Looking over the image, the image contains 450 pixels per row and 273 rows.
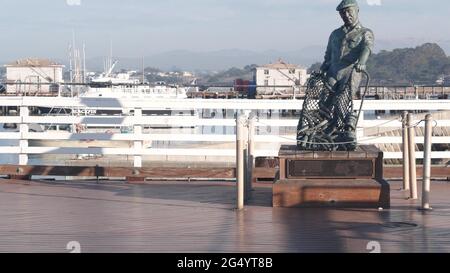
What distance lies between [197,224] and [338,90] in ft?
8.39

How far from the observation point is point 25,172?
11.9 m

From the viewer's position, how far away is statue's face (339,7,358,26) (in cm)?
917

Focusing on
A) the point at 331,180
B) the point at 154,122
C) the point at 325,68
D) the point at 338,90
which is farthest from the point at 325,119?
the point at 154,122

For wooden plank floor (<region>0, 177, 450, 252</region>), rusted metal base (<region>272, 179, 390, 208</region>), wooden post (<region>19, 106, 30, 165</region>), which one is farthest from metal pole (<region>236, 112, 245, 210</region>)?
wooden post (<region>19, 106, 30, 165</region>)

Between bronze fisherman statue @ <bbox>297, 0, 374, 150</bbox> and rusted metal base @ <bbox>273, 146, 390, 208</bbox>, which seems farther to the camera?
bronze fisherman statue @ <bbox>297, 0, 374, 150</bbox>

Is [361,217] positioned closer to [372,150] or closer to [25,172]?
[372,150]

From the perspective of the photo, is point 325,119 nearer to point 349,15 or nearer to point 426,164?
point 349,15

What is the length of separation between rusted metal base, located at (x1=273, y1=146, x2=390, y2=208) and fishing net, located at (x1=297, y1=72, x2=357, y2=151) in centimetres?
21

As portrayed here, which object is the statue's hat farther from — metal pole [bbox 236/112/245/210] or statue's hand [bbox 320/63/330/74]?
metal pole [bbox 236/112/245/210]

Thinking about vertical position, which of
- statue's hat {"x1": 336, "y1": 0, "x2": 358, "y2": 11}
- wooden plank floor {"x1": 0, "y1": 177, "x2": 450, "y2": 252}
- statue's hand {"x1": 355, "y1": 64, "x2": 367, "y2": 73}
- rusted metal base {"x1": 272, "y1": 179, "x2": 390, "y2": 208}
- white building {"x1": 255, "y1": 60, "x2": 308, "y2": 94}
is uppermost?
white building {"x1": 255, "y1": 60, "x2": 308, "y2": 94}

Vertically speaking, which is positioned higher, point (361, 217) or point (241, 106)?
point (241, 106)

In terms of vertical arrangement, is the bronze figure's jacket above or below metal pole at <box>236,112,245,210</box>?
above
